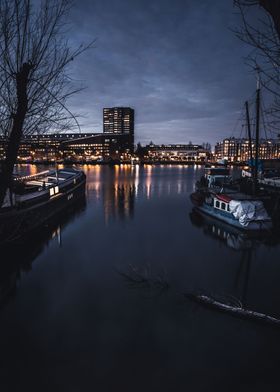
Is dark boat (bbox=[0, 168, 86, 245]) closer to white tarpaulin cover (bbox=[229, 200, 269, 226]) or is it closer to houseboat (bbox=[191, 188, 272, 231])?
houseboat (bbox=[191, 188, 272, 231])

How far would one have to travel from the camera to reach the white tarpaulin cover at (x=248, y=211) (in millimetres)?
21281

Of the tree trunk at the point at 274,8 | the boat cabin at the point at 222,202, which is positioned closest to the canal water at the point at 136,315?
the boat cabin at the point at 222,202

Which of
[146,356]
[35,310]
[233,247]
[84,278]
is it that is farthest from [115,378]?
[233,247]

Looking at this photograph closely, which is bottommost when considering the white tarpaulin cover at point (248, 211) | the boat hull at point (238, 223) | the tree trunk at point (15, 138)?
the boat hull at point (238, 223)

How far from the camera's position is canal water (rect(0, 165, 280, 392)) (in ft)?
27.9

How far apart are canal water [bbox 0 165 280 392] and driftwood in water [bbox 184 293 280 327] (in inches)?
9.8

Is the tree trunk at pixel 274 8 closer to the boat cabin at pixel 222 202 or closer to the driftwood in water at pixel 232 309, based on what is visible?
the driftwood in water at pixel 232 309

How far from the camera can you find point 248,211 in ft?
70.5

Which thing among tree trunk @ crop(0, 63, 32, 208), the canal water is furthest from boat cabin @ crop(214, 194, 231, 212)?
tree trunk @ crop(0, 63, 32, 208)

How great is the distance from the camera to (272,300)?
1278 cm

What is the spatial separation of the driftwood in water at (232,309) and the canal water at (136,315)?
0.81ft

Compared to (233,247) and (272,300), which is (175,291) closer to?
(272,300)

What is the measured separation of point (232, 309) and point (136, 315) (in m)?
4.27

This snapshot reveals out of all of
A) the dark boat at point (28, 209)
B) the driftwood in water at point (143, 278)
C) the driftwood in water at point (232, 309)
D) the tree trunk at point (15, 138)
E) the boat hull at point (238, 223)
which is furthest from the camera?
the boat hull at point (238, 223)
